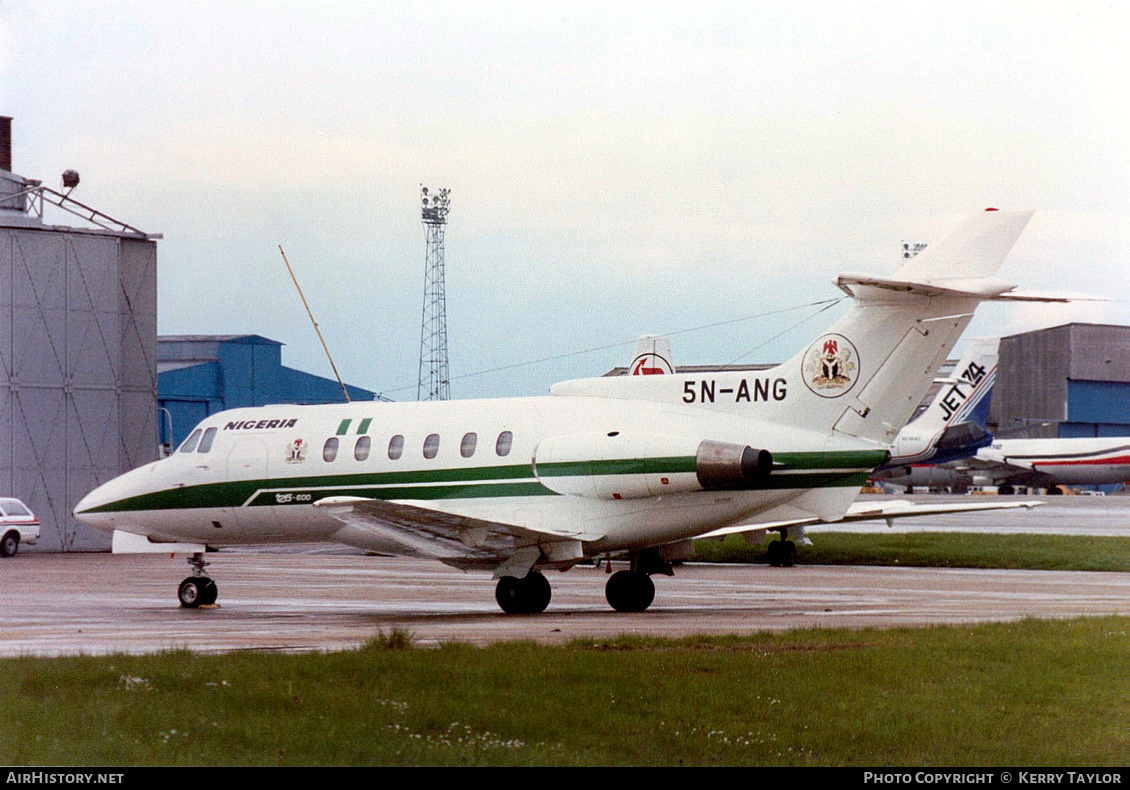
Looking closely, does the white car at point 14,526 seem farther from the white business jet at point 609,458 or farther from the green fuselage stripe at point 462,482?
the white business jet at point 609,458

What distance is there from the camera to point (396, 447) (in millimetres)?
24203

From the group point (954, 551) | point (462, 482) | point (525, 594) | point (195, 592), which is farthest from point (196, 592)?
point (954, 551)

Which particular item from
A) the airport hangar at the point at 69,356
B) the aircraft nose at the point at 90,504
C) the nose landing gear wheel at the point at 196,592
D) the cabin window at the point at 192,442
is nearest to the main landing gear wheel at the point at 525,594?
the nose landing gear wheel at the point at 196,592

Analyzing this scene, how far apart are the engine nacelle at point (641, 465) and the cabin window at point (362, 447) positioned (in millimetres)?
3302

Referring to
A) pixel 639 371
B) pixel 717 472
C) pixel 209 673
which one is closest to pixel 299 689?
pixel 209 673

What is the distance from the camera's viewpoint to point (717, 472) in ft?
69.3

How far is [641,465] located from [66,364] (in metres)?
31.9

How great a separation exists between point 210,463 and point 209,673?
44.6 ft

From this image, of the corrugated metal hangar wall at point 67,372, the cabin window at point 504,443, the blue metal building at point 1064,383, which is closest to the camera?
the cabin window at point 504,443

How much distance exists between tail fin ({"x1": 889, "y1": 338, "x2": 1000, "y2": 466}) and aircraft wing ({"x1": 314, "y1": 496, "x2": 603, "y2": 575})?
3018cm

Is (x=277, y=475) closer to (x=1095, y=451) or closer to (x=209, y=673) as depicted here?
(x=209, y=673)

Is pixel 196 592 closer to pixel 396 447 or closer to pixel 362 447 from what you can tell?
pixel 362 447

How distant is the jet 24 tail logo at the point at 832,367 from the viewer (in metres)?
21.3

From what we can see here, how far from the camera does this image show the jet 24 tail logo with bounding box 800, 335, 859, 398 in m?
21.3
